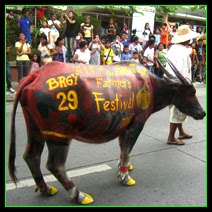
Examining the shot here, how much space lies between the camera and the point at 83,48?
7.73 meters

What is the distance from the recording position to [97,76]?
9.70ft

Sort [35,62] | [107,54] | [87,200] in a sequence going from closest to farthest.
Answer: [87,200] < [35,62] < [107,54]

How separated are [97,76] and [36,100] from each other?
0.65m

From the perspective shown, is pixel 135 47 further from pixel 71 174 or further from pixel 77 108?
pixel 77 108

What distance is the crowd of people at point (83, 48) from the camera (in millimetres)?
7930

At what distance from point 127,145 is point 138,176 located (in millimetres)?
581

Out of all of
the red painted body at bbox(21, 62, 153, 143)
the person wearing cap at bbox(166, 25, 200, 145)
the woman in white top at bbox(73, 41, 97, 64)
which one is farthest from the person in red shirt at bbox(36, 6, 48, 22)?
the red painted body at bbox(21, 62, 153, 143)

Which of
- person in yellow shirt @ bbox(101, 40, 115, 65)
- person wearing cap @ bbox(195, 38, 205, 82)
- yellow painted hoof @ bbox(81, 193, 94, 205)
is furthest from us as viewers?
person wearing cap @ bbox(195, 38, 205, 82)

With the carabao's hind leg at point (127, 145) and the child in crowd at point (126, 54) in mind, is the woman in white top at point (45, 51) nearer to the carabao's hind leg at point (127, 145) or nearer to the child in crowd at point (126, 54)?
the child in crowd at point (126, 54)

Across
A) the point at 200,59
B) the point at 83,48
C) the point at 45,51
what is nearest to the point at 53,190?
the point at 83,48

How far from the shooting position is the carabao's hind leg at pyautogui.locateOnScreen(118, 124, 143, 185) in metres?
3.27

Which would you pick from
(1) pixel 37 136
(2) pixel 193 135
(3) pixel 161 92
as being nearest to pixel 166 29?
(2) pixel 193 135

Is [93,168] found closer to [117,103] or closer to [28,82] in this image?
[117,103]

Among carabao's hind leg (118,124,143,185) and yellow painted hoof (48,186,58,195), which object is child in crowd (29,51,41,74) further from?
yellow painted hoof (48,186,58,195)
